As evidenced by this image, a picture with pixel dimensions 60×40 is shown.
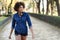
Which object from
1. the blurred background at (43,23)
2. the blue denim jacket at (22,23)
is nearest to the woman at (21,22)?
the blue denim jacket at (22,23)

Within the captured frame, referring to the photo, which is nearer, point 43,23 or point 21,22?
point 21,22

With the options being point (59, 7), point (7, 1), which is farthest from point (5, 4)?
point (59, 7)

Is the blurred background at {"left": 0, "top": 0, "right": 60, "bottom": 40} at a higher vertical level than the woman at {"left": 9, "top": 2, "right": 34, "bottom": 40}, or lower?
A: lower

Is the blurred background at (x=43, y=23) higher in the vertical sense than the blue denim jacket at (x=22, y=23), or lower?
lower

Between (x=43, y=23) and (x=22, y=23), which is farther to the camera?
(x=43, y=23)

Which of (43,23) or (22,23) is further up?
(22,23)

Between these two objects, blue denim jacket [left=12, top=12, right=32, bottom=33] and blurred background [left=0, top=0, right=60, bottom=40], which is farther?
blurred background [left=0, top=0, right=60, bottom=40]

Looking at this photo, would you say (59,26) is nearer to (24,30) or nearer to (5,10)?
(24,30)

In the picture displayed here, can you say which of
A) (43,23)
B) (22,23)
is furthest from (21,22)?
(43,23)

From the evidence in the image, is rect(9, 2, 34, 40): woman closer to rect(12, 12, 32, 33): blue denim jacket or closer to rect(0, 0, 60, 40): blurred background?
rect(12, 12, 32, 33): blue denim jacket

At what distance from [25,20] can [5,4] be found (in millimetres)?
57272

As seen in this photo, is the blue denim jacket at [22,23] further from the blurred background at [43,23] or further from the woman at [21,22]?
the blurred background at [43,23]

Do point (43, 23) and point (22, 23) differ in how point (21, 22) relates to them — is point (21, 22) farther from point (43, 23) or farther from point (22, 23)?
point (43, 23)

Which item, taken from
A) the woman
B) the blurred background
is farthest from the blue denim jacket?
the blurred background
